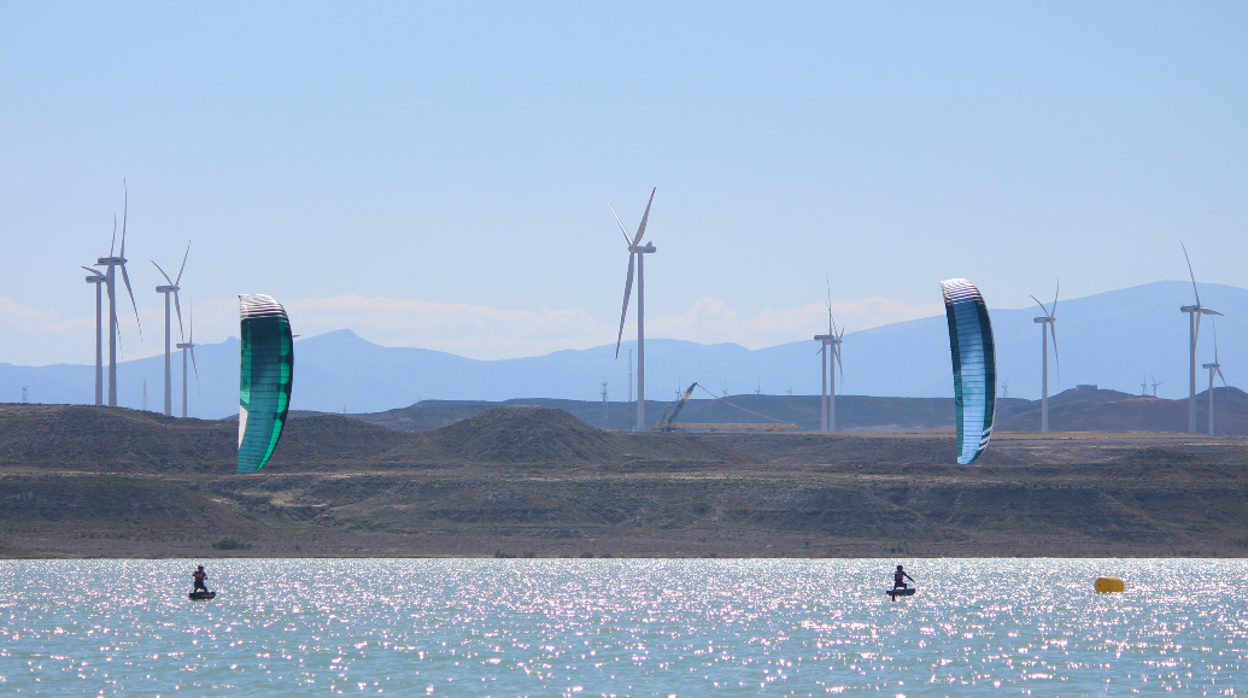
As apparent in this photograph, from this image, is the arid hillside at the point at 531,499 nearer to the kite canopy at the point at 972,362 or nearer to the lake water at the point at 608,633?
the lake water at the point at 608,633

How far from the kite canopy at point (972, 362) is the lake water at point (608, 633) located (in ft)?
24.1

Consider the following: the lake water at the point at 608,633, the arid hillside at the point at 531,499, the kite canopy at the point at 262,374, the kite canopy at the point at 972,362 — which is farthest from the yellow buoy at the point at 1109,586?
the kite canopy at the point at 262,374

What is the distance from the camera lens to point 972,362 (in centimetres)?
5134

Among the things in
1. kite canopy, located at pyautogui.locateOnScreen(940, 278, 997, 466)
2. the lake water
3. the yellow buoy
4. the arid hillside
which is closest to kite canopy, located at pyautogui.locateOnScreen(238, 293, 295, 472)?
the lake water

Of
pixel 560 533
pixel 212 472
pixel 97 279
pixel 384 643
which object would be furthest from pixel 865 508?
pixel 97 279

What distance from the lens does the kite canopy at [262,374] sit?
5044cm

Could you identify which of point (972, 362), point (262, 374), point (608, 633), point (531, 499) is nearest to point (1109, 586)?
point (972, 362)

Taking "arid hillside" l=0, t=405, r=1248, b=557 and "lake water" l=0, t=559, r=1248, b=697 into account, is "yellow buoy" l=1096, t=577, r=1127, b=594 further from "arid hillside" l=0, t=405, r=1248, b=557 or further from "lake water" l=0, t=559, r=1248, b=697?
"arid hillside" l=0, t=405, r=1248, b=557

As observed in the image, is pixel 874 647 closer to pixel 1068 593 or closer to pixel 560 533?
pixel 1068 593

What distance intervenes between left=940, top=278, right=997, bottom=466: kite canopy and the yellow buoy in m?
25.3

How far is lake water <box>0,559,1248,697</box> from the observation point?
40438 mm

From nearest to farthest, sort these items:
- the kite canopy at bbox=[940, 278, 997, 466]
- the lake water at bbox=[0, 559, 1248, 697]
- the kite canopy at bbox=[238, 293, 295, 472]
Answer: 1. the lake water at bbox=[0, 559, 1248, 697]
2. the kite canopy at bbox=[940, 278, 997, 466]
3. the kite canopy at bbox=[238, 293, 295, 472]

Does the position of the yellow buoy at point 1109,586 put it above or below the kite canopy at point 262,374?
below

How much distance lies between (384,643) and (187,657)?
278 inches
